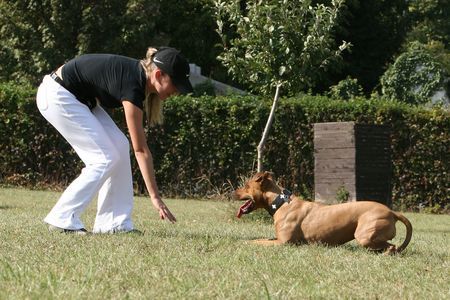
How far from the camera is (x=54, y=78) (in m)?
7.27

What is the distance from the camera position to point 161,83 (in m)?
6.93

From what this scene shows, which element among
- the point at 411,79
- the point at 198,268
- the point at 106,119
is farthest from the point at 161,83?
the point at 411,79

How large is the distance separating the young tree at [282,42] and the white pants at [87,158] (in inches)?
186

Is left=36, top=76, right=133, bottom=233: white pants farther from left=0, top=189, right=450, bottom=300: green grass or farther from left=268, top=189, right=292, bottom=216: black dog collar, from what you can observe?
left=268, top=189, right=292, bottom=216: black dog collar

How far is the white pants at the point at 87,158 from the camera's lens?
23.3 ft

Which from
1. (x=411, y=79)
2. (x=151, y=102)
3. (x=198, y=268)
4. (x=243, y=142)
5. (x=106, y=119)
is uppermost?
(x=151, y=102)

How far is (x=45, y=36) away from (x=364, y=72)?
48.1 feet

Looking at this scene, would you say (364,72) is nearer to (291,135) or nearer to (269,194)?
(291,135)

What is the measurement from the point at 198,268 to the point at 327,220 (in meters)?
2.23

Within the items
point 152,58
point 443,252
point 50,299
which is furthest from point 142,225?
point 50,299

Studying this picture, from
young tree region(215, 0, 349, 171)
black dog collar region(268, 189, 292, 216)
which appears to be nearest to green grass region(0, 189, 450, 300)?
black dog collar region(268, 189, 292, 216)

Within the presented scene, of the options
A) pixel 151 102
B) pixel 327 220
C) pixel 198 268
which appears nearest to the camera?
pixel 198 268

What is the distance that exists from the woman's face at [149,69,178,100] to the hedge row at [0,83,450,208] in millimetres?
10507

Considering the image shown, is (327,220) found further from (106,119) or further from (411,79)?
(411,79)
